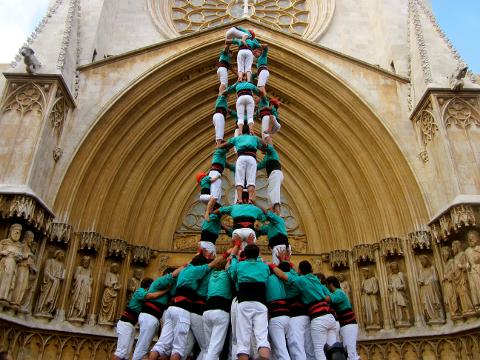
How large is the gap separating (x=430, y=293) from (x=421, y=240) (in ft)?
3.62

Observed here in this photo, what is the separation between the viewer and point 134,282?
10.2 m

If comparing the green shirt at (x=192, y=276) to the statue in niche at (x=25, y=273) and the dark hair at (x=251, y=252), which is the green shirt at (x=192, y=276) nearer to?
the dark hair at (x=251, y=252)

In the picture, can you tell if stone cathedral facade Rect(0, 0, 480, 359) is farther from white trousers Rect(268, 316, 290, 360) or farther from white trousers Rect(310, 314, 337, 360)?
white trousers Rect(268, 316, 290, 360)

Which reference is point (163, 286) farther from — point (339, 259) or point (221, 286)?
point (339, 259)

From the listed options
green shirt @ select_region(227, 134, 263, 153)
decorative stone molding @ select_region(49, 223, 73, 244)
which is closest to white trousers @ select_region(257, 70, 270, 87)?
green shirt @ select_region(227, 134, 263, 153)

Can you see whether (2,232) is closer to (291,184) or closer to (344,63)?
(291,184)

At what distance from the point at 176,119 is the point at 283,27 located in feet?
19.5

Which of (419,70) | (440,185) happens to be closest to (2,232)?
(440,185)

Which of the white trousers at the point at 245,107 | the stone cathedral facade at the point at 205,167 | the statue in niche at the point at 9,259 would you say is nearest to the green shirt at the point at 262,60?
the white trousers at the point at 245,107

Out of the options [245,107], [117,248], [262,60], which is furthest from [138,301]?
[262,60]

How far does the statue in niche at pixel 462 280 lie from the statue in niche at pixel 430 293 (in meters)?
0.58

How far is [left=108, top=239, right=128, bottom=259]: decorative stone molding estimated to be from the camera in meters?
10.1

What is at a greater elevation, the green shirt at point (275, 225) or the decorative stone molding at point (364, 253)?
the decorative stone molding at point (364, 253)

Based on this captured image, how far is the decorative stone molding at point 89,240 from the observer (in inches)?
382
